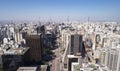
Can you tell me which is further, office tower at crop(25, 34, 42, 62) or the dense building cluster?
office tower at crop(25, 34, 42, 62)

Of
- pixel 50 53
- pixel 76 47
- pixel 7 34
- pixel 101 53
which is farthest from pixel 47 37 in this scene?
pixel 101 53

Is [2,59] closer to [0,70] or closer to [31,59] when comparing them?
[0,70]

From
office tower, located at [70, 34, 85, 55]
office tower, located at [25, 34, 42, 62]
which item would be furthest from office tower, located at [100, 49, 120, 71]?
office tower, located at [25, 34, 42, 62]

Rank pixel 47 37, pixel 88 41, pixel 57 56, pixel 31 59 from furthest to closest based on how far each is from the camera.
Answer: pixel 47 37 → pixel 88 41 → pixel 57 56 → pixel 31 59

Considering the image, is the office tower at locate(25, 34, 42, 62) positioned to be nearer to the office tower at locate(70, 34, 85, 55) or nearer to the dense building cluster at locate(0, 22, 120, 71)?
the dense building cluster at locate(0, 22, 120, 71)

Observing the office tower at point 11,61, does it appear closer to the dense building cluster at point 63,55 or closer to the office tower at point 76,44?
the dense building cluster at point 63,55

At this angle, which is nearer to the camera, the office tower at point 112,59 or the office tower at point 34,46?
the office tower at point 112,59

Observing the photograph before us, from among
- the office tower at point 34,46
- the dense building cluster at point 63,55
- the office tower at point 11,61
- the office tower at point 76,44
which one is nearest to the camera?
the dense building cluster at point 63,55

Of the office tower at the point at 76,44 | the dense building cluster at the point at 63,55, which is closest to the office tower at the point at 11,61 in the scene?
the dense building cluster at the point at 63,55

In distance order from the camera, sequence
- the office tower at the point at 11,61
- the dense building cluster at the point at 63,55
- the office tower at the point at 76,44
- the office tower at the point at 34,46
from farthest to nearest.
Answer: the office tower at the point at 76,44 < the office tower at the point at 34,46 < the office tower at the point at 11,61 < the dense building cluster at the point at 63,55
